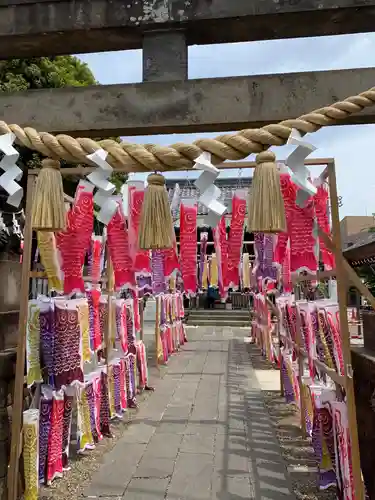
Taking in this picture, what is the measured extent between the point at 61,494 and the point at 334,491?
236cm

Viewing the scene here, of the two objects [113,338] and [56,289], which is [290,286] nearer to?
[113,338]

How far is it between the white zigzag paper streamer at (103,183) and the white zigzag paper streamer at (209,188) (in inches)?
14.7

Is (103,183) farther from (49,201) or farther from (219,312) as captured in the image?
(219,312)

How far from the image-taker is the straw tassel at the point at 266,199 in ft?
5.96

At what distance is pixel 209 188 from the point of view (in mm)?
1721

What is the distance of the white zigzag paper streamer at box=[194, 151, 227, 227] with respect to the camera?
166 cm

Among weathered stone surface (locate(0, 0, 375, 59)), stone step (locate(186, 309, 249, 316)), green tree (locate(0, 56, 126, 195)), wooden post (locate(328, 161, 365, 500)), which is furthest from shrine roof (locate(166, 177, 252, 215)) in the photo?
stone step (locate(186, 309, 249, 316))

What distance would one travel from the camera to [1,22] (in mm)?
3303

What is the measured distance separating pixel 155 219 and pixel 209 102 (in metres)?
1.32

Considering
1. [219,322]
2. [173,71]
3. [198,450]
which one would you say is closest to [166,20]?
[173,71]

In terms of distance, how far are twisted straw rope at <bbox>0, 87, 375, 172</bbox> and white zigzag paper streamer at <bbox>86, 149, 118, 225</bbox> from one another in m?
0.03

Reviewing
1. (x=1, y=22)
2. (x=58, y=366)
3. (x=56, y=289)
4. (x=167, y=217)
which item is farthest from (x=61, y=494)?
(x=1, y=22)

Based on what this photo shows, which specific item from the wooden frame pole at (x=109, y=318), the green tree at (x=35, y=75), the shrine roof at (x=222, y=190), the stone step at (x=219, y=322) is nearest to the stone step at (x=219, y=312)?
the stone step at (x=219, y=322)

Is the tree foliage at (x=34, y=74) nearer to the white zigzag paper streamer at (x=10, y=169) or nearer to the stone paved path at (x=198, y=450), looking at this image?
the stone paved path at (x=198, y=450)
